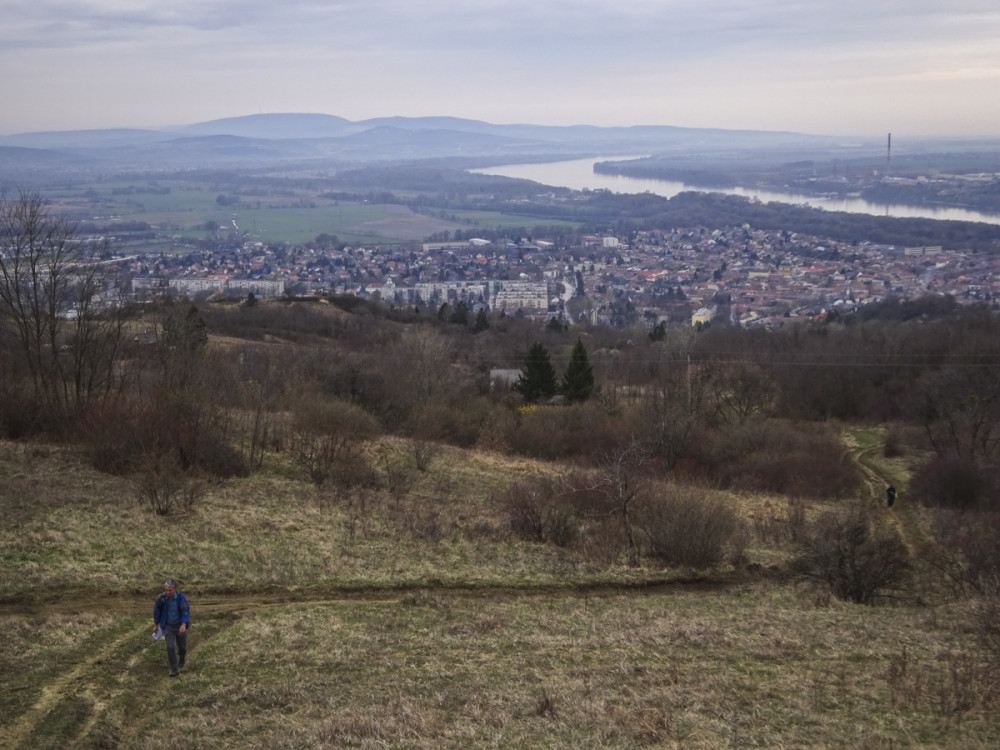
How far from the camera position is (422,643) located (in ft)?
33.6

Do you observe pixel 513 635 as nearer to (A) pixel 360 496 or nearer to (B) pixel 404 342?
(A) pixel 360 496

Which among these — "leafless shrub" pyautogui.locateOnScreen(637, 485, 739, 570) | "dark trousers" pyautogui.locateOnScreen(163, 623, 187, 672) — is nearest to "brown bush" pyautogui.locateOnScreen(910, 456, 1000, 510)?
"leafless shrub" pyautogui.locateOnScreen(637, 485, 739, 570)

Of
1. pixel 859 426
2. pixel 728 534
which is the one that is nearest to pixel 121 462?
pixel 728 534

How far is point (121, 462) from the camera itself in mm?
17344

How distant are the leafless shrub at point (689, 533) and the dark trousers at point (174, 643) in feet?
27.8

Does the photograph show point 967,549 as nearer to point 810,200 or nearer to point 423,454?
point 423,454

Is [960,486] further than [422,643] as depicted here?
Yes

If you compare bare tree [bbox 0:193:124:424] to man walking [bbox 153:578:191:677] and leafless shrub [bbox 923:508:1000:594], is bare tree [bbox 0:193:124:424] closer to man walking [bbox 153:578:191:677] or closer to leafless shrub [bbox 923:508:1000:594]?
man walking [bbox 153:578:191:677]

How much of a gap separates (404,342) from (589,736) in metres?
32.0

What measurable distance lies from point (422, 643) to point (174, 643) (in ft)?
9.05

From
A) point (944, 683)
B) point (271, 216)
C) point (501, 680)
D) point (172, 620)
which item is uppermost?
point (271, 216)

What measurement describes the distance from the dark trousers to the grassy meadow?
0.53ft

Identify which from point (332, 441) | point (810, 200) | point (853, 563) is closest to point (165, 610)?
point (853, 563)

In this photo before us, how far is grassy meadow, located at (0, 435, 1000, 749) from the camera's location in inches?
312
